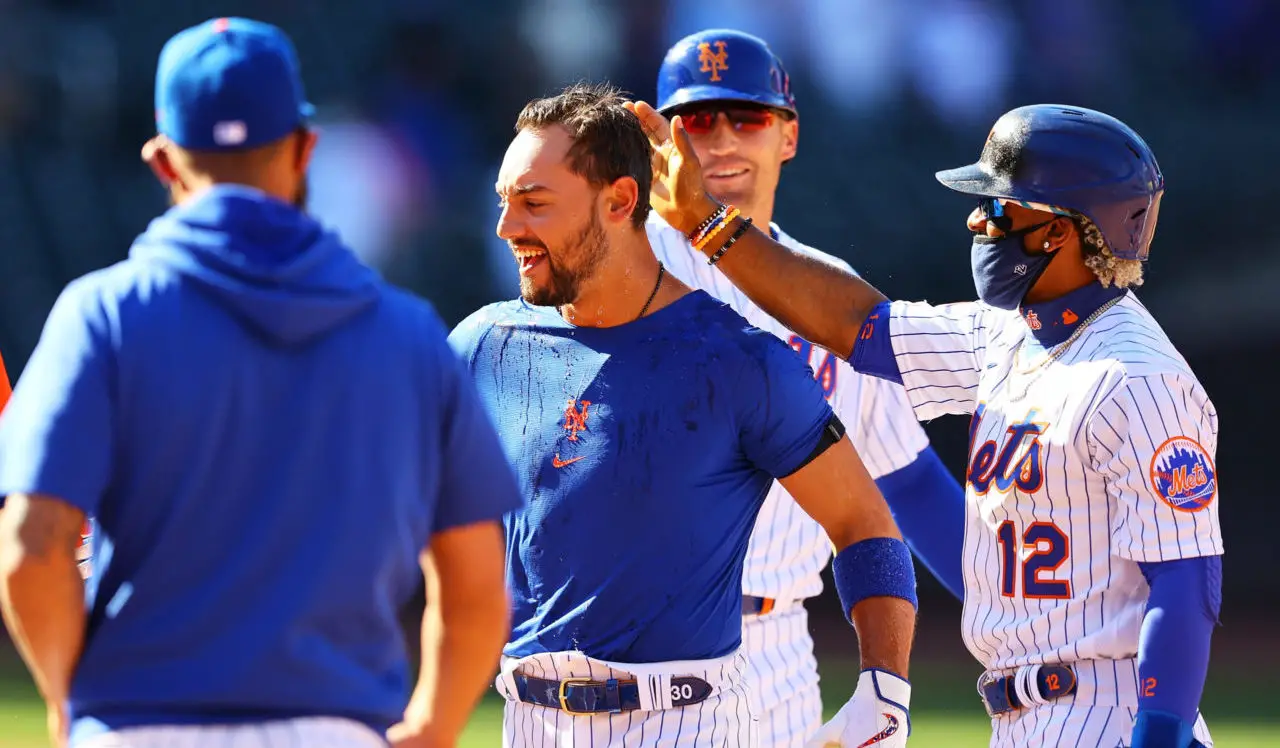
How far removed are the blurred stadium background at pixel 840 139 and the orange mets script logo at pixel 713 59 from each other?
4.76m

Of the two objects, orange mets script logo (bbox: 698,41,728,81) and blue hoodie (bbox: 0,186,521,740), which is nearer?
blue hoodie (bbox: 0,186,521,740)

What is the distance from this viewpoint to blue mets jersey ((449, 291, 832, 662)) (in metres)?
3.71

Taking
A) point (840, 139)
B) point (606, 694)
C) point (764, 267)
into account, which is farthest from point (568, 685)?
point (840, 139)

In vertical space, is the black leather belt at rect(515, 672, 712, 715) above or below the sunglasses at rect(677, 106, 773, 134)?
below

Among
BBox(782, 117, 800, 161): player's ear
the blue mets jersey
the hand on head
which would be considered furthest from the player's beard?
BBox(782, 117, 800, 161): player's ear

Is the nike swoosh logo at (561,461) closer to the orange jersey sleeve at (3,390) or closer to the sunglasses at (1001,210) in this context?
the sunglasses at (1001,210)

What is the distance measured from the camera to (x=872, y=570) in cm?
377

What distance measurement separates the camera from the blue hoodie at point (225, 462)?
2.40 meters

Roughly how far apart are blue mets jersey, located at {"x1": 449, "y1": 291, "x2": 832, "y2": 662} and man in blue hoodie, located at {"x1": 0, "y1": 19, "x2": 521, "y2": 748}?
112 centimetres

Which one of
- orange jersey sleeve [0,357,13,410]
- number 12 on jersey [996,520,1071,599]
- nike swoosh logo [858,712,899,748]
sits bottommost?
nike swoosh logo [858,712,899,748]

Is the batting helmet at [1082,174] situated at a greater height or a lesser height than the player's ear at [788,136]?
lesser

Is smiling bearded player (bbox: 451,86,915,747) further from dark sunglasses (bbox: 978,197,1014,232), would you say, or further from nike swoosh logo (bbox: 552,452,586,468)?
dark sunglasses (bbox: 978,197,1014,232)

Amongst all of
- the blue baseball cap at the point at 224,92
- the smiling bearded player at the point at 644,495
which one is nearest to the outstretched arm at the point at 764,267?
the smiling bearded player at the point at 644,495

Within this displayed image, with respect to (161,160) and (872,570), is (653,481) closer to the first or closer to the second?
(872,570)
